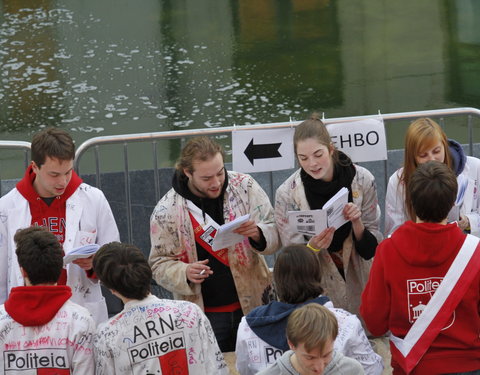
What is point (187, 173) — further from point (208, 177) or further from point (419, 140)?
point (419, 140)

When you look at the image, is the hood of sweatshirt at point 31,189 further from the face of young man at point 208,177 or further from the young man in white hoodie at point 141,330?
the young man in white hoodie at point 141,330

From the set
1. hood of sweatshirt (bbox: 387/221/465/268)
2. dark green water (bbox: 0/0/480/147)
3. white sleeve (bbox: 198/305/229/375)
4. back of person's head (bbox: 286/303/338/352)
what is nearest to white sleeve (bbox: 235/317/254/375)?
white sleeve (bbox: 198/305/229/375)

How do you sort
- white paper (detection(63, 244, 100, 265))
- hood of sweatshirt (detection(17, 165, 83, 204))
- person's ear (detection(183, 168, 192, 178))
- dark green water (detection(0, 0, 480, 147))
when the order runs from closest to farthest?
white paper (detection(63, 244, 100, 265))
person's ear (detection(183, 168, 192, 178))
hood of sweatshirt (detection(17, 165, 83, 204))
dark green water (detection(0, 0, 480, 147))

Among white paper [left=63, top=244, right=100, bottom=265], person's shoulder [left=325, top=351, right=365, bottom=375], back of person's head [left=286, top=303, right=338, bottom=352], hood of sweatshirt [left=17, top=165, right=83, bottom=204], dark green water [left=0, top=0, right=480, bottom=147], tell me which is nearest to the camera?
back of person's head [left=286, top=303, right=338, bottom=352]

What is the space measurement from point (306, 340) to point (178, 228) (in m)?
1.67

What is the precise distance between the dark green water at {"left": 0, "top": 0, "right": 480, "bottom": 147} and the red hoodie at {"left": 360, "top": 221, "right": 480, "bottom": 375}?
5816 mm

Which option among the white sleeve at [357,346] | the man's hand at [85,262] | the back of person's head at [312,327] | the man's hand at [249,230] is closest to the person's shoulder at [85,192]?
the man's hand at [85,262]

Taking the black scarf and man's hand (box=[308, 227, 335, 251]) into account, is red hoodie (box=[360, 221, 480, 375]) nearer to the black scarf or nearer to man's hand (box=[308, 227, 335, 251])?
man's hand (box=[308, 227, 335, 251])

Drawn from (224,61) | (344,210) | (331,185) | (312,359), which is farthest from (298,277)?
(224,61)

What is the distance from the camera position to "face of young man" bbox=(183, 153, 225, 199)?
468 cm

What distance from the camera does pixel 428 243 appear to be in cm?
376

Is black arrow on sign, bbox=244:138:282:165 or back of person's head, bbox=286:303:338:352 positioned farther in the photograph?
black arrow on sign, bbox=244:138:282:165

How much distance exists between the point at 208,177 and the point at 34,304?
1278 mm

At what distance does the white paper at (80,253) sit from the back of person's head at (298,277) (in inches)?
47.2
